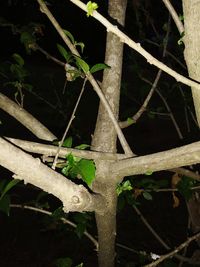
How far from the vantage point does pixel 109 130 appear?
1.10 meters

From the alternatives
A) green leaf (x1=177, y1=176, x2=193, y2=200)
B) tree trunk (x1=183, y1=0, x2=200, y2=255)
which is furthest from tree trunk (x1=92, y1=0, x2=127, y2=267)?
green leaf (x1=177, y1=176, x2=193, y2=200)

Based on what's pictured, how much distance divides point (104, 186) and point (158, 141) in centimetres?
546

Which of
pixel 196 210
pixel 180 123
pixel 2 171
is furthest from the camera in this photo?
pixel 180 123

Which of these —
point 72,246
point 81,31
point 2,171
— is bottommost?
point 72,246

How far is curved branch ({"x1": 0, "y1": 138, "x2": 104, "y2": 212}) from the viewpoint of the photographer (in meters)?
0.67

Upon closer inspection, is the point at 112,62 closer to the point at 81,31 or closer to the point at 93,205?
the point at 93,205

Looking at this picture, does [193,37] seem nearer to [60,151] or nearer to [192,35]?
[192,35]

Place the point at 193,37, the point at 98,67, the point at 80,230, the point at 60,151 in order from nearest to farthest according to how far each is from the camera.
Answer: the point at 193,37 < the point at 60,151 < the point at 98,67 < the point at 80,230

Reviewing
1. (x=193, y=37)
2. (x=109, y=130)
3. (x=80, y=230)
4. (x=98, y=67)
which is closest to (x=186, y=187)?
(x=80, y=230)

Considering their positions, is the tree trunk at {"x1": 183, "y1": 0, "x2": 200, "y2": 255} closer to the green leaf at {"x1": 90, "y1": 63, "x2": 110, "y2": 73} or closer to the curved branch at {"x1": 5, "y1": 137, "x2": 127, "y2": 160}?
the curved branch at {"x1": 5, "y1": 137, "x2": 127, "y2": 160}

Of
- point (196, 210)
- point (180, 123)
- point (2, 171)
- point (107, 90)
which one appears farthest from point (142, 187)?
point (180, 123)

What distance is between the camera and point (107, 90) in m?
1.13

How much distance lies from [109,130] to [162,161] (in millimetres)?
343

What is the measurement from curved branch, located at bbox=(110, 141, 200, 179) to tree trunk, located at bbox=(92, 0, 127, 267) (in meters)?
0.17
